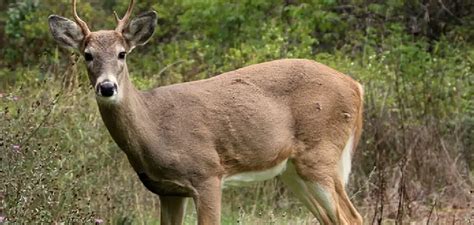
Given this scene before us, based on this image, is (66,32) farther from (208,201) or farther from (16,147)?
(208,201)

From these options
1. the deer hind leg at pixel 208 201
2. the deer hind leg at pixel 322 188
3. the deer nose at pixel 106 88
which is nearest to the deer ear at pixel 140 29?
the deer nose at pixel 106 88

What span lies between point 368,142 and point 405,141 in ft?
1.08

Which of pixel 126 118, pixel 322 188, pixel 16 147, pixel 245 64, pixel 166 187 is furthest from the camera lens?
pixel 245 64

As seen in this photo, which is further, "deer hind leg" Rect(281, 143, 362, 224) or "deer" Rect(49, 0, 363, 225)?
"deer hind leg" Rect(281, 143, 362, 224)

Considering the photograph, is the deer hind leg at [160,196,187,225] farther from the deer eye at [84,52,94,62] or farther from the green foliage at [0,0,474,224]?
the deer eye at [84,52,94,62]

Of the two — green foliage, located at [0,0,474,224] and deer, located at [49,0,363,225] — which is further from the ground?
deer, located at [49,0,363,225]

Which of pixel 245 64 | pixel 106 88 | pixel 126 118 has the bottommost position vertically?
pixel 245 64


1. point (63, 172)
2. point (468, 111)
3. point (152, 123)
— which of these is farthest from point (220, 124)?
point (468, 111)

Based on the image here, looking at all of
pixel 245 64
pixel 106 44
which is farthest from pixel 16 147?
pixel 245 64

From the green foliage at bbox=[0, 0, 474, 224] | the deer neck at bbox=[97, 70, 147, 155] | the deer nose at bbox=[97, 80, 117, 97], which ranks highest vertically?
the deer nose at bbox=[97, 80, 117, 97]

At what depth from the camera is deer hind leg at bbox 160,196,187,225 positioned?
27.1ft

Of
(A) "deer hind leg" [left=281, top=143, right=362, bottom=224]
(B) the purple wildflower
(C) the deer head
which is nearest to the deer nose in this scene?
(C) the deer head

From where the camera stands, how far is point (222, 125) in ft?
26.7

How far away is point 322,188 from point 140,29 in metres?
1.69
